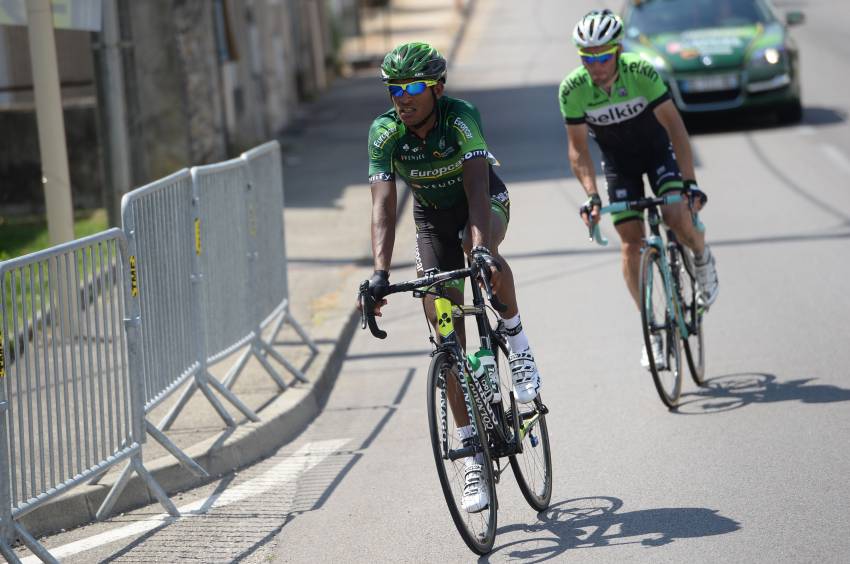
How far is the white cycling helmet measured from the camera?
289 inches

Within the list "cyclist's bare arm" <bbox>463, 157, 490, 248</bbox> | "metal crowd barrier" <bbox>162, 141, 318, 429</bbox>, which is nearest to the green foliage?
"metal crowd barrier" <bbox>162, 141, 318, 429</bbox>

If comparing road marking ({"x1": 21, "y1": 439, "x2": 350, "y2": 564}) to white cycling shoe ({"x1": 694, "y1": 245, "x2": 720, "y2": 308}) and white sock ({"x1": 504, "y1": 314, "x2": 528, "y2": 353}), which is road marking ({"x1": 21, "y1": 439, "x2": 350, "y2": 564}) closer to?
white sock ({"x1": 504, "y1": 314, "x2": 528, "y2": 353})

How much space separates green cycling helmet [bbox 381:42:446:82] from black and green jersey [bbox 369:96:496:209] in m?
0.22

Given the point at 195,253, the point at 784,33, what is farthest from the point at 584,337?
the point at 784,33

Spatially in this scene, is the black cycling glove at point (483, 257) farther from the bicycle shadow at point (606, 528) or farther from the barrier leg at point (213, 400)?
the barrier leg at point (213, 400)

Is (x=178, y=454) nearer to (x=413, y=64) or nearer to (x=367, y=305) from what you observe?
(x=367, y=305)

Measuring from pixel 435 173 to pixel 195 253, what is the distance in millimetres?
2100

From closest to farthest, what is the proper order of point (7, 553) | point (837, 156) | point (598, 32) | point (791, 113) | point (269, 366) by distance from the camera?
1. point (7, 553)
2. point (598, 32)
3. point (269, 366)
4. point (837, 156)
5. point (791, 113)

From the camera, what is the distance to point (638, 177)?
26.1 feet

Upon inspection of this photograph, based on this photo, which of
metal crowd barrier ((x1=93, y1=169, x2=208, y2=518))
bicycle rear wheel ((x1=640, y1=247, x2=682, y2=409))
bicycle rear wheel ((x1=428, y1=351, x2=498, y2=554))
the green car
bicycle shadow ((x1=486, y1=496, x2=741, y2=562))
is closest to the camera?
bicycle rear wheel ((x1=428, y1=351, x2=498, y2=554))

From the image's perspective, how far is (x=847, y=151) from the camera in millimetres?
16188

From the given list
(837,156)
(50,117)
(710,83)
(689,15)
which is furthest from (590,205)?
(689,15)

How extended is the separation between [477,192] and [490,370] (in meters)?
0.74

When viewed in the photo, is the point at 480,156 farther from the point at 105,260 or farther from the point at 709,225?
the point at 709,225
